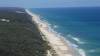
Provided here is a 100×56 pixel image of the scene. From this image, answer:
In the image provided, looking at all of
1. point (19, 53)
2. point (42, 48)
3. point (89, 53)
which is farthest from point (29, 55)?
point (89, 53)

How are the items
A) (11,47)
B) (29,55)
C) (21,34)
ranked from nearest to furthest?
(29,55)
(11,47)
(21,34)

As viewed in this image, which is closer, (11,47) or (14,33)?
(11,47)

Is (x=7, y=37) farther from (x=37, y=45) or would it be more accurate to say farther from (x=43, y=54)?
(x=43, y=54)

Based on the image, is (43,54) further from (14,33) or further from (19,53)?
(14,33)

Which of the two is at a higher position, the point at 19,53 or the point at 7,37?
the point at 7,37

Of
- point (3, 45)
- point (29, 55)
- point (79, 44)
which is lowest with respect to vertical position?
point (29, 55)

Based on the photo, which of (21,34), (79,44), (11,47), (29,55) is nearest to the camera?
(29,55)

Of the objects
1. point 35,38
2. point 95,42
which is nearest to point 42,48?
point 35,38

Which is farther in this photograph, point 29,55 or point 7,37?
point 7,37

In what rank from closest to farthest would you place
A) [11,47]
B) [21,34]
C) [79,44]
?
[11,47] → [79,44] → [21,34]
